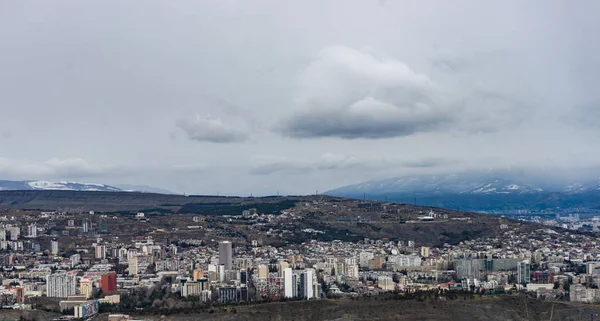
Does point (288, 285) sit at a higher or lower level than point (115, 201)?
lower

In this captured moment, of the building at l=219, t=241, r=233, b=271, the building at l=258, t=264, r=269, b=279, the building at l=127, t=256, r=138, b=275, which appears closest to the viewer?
the building at l=258, t=264, r=269, b=279

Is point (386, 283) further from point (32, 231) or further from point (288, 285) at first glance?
point (32, 231)

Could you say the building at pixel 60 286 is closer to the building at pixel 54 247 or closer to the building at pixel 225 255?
the building at pixel 225 255

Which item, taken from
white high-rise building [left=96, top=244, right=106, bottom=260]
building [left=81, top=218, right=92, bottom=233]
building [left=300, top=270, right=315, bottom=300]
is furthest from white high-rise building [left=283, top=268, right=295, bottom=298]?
building [left=81, top=218, right=92, bottom=233]

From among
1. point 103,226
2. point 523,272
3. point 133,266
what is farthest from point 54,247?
point 523,272

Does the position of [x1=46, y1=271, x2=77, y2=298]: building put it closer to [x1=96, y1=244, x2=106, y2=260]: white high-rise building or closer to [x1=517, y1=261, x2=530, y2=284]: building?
[x1=96, y1=244, x2=106, y2=260]: white high-rise building

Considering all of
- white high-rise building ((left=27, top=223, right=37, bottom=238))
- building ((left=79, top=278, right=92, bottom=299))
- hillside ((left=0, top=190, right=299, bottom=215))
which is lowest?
building ((left=79, top=278, right=92, bottom=299))

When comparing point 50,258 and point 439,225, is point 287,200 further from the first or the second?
point 50,258

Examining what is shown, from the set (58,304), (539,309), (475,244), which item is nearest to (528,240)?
(475,244)
